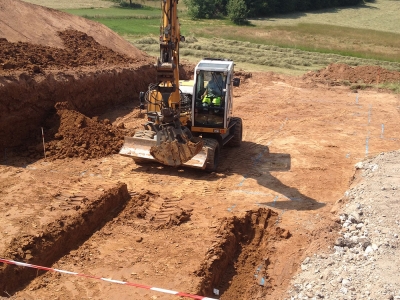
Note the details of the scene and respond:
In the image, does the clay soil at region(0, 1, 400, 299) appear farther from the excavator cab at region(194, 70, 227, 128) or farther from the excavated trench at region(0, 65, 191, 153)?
the excavator cab at region(194, 70, 227, 128)

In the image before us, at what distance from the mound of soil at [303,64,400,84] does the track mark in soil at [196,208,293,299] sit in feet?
61.9

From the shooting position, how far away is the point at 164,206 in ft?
37.2

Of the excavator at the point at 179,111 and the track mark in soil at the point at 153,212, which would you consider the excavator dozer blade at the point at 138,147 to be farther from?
the track mark in soil at the point at 153,212

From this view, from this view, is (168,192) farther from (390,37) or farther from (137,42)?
(390,37)

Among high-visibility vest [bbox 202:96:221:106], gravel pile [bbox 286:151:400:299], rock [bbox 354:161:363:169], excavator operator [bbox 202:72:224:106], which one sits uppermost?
excavator operator [bbox 202:72:224:106]

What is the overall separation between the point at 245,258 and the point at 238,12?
163 ft

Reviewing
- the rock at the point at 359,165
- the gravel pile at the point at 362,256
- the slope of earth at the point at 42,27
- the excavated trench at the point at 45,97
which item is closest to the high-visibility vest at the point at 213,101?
Result: the gravel pile at the point at 362,256

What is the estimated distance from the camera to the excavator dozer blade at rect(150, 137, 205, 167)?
12133mm

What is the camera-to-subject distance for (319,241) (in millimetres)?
9984

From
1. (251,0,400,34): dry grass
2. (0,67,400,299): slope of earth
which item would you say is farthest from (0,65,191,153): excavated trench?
(251,0,400,34): dry grass

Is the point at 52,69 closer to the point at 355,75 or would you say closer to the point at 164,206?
the point at 164,206

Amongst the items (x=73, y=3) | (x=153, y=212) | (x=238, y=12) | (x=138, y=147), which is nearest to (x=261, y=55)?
(x=138, y=147)

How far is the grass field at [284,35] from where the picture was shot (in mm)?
34594

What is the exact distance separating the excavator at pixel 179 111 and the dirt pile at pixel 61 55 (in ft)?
18.0
